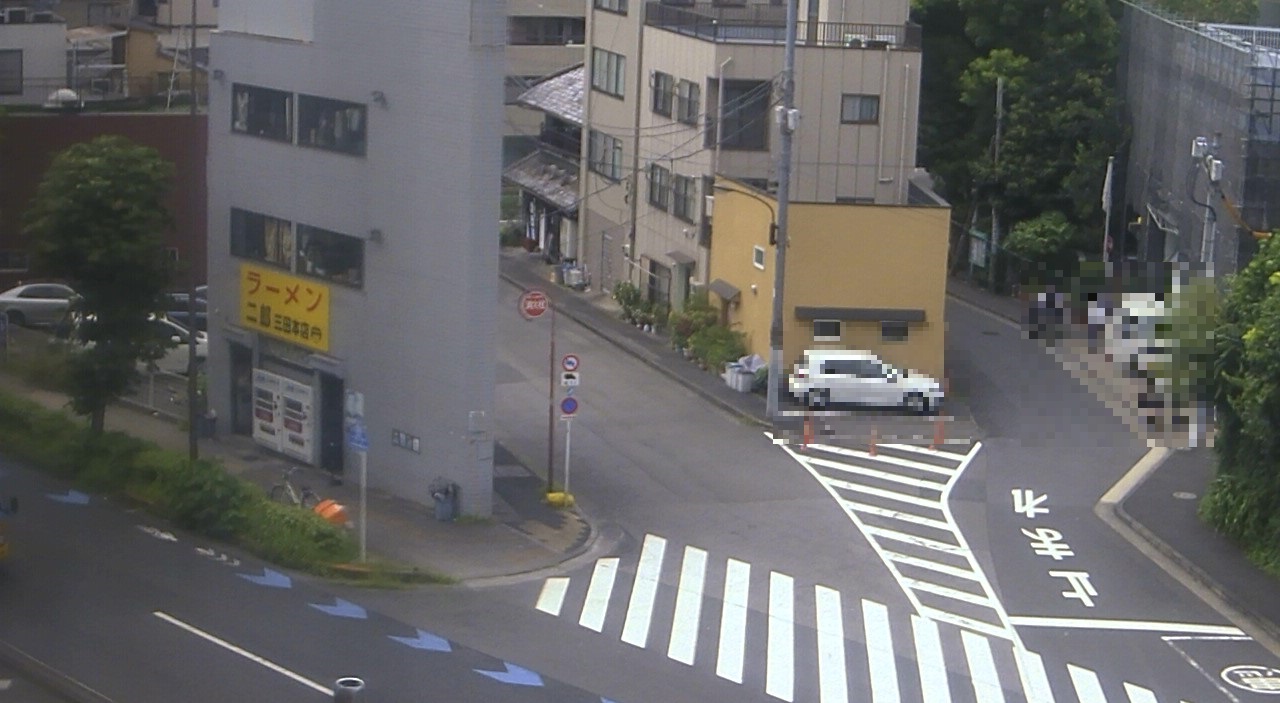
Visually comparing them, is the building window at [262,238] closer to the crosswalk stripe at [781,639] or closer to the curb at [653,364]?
the curb at [653,364]

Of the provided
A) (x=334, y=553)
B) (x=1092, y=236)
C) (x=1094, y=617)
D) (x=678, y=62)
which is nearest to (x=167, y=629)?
(x=334, y=553)

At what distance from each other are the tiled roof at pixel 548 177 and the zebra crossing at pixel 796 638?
2385 cm

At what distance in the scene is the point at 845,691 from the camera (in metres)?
18.5

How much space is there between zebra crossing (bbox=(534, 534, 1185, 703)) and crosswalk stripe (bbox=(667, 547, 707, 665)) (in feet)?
0.04

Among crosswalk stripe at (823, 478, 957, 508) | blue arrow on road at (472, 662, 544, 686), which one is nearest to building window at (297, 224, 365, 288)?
crosswalk stripe at (823, 478, 957, 508)

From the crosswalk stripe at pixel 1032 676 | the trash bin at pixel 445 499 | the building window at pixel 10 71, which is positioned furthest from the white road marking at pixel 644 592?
the building window at pixel 10 71

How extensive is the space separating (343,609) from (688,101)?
20605 millimetres

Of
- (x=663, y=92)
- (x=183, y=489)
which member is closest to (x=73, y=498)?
(x=183, y=489)

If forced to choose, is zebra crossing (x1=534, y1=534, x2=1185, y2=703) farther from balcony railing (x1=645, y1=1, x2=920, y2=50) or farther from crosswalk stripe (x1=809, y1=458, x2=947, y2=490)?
balcony railing (x1=645, y1=1, x2=920, y2=50)

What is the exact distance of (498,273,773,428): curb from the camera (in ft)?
104

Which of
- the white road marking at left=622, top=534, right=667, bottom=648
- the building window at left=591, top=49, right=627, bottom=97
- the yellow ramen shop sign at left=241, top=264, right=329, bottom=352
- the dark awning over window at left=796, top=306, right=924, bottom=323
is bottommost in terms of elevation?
the white road marking at left=622, top=534, right=667, bottom=648

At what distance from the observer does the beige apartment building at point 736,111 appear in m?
37.4

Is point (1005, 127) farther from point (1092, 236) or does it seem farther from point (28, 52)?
point (28, 52)

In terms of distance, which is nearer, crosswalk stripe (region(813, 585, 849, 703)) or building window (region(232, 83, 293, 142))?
crosswalk stripe (region(813, 585, 849, 703))
